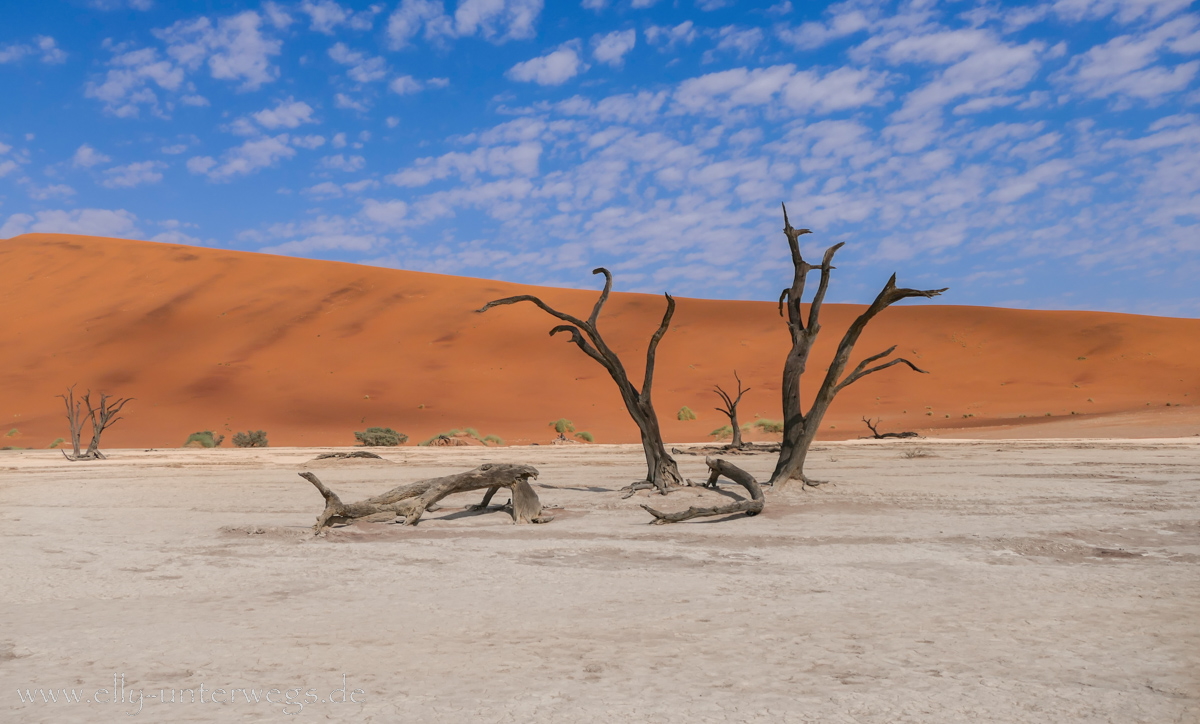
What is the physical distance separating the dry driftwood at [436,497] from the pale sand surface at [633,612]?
0.83ft

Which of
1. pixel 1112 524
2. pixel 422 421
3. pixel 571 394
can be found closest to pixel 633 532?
pixel 1112 524

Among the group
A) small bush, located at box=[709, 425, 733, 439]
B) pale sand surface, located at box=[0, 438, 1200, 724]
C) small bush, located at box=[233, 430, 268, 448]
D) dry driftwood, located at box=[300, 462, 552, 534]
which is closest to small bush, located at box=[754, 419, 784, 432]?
small bush, located at box=[709, 425, 733, 439]

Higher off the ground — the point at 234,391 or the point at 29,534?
the point at 234,391

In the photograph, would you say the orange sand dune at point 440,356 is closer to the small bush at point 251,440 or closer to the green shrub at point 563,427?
the green shrub at point 563,427

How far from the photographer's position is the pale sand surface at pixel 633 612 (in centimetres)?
380

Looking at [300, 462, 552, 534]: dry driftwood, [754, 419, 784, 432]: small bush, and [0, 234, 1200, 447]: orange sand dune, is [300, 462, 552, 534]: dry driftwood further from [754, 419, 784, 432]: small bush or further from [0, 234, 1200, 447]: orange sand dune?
[754, 419, 784, 432]: small bush

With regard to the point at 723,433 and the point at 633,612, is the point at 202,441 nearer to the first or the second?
the point at 723,433

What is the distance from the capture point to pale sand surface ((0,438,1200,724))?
3.80 m

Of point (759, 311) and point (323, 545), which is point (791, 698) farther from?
point (759, 311)

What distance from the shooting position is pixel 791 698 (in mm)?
3787

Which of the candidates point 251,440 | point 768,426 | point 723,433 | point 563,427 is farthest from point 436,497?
point 768,426

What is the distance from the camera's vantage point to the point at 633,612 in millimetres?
5523

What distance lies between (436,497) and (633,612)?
16.4ft

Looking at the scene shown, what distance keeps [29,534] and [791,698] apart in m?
8.95
